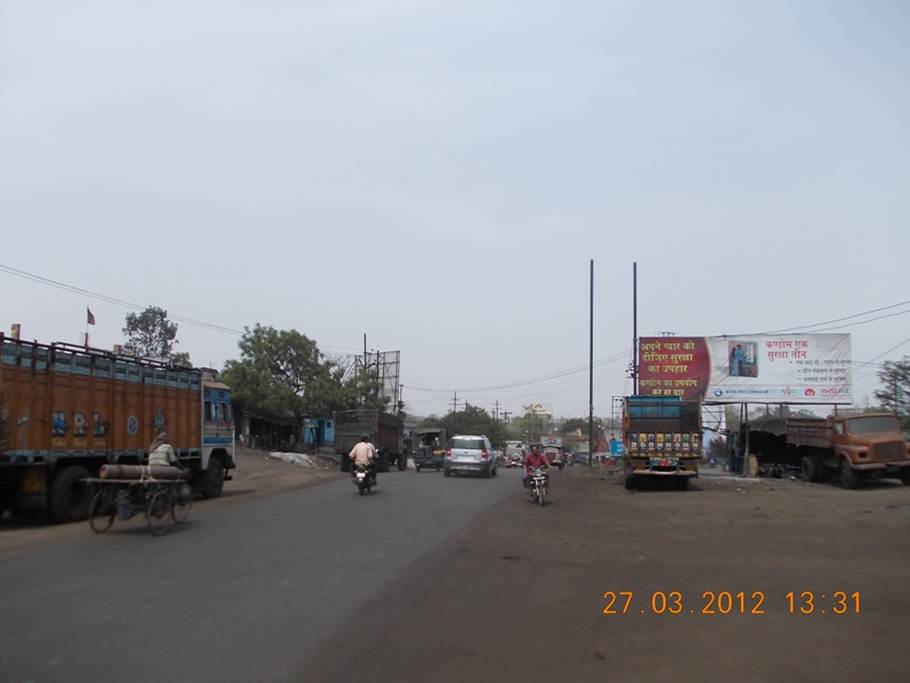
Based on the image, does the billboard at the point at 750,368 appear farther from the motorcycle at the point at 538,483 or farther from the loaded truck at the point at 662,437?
the motorcycle at the point at 538,483

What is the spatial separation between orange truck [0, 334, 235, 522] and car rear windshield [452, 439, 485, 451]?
1425 centimetres

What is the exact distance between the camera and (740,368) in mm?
36500

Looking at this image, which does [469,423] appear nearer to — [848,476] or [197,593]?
[848,476]

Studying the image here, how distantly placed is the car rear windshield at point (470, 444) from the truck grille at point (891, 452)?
47.5 feet

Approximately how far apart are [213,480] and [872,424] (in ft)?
65.4

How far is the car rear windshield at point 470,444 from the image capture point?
3197 cm

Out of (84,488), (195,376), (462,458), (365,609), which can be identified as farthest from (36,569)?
(462,458)

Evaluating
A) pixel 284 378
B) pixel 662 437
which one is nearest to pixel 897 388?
pixel 662 437

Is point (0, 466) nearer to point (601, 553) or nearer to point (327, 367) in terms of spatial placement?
point (601, 553)

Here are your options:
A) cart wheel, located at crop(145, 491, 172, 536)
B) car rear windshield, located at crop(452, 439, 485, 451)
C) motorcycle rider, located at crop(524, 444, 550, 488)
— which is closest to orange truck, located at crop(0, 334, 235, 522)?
cart wheel, located at crop(145, 491, 172, 536)

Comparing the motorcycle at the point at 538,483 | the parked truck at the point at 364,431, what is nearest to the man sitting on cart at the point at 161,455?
the motorcycle at the point at 538,483

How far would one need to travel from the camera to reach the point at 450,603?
24.3ft

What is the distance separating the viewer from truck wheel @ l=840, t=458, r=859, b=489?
23781 millimetres
